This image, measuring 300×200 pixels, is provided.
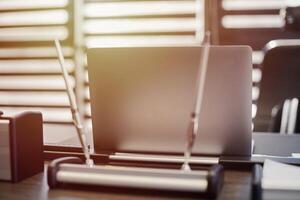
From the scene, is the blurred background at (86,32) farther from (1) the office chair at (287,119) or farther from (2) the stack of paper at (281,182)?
(2) the stack of paper at (281,182)

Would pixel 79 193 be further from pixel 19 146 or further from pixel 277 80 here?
pixel 277 80

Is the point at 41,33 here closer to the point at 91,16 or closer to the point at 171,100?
the point at 91,16

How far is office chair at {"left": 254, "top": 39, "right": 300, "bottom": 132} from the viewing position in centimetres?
248

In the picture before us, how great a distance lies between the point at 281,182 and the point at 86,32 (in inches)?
127

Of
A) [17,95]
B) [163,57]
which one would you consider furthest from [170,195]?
[17,95]

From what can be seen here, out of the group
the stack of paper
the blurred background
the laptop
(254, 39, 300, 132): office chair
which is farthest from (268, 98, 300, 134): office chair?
the stack of paper

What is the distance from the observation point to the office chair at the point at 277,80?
2477mm

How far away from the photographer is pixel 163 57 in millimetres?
1282

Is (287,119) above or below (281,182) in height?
below

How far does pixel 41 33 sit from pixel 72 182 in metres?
3.22

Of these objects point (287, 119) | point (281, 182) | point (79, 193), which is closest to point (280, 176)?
point (281, 182)

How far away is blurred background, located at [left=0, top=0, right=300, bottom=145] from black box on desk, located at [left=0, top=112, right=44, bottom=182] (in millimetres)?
2032

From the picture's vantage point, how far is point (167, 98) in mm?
1290

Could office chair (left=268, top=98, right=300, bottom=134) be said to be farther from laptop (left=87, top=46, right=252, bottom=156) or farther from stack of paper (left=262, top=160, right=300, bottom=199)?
stack of paper (left=262, top=160, right=300, bottom=199)
